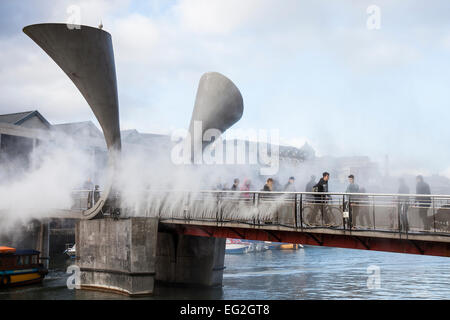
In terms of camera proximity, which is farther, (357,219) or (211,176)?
(211,176)

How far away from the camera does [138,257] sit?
21812mm

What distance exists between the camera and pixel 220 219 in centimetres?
1947

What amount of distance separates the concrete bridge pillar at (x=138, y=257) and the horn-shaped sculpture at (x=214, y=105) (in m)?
5.15

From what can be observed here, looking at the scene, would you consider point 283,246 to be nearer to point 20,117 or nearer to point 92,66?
point 20,117

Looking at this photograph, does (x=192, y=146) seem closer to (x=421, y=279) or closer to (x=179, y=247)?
(x=179, y=247)

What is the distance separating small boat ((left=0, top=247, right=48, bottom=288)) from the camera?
26152 millimetres

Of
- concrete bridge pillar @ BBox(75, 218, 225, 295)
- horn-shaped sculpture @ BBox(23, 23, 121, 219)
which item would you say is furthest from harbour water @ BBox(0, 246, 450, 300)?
horn-shaped sculpture @ BBox(23, 23, 121, 219)

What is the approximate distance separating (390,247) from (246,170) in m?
26.7

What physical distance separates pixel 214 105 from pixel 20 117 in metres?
21.9

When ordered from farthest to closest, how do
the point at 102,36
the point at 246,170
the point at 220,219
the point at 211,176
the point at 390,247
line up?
the point at 246,170 < the point at 211,176 < the point at 102,36 < the point at 220,219 < the point at 390,247

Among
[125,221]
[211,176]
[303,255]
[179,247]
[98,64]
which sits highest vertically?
[98,64]

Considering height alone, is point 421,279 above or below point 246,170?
below

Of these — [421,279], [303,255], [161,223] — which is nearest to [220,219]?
[161,223]

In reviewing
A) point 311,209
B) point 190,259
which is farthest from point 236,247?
point 311,209
